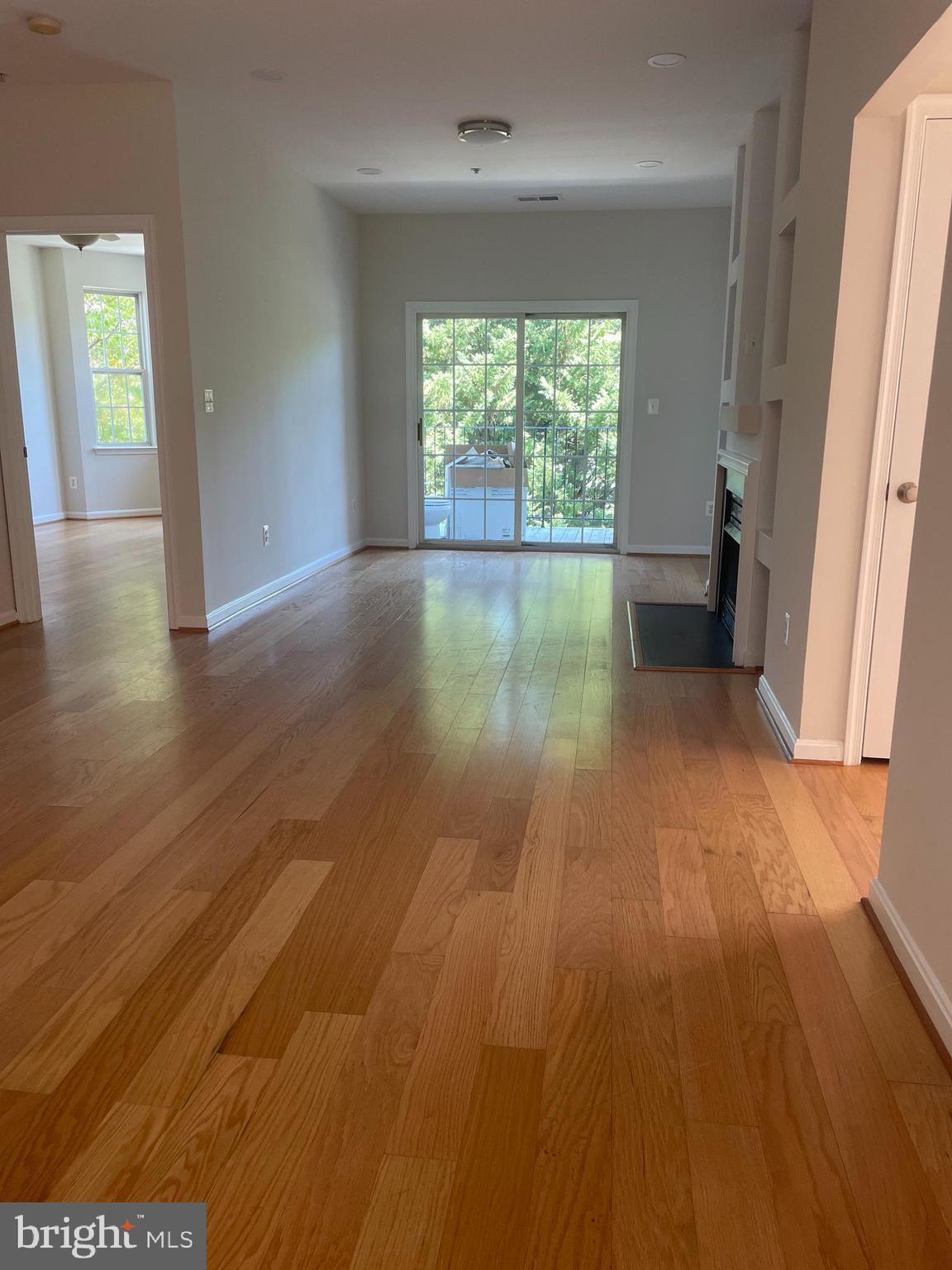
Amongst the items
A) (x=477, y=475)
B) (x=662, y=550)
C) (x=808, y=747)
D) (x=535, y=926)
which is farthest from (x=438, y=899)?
(x=477, y=475)

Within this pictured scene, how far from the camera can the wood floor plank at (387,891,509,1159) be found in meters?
1.50

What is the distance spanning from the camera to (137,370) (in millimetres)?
10133

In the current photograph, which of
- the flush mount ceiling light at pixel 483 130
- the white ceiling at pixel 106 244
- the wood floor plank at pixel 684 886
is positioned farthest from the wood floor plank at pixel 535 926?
the white ceiling at pixel 106 244

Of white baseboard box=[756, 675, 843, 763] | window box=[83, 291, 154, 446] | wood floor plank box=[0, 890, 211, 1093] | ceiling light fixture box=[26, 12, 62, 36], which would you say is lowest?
wood floor plank box=[0, 890, 211, 1093]

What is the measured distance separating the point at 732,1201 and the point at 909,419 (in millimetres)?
2309

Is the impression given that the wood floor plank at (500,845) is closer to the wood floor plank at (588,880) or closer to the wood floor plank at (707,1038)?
the wood floor plank at (588,880)

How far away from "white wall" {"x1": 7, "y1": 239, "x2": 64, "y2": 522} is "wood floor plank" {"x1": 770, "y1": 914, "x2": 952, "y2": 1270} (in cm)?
909

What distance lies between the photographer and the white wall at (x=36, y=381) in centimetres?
908

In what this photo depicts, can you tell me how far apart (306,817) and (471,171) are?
5.04 m

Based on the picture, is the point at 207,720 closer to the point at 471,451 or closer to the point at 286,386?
the point at 286,386

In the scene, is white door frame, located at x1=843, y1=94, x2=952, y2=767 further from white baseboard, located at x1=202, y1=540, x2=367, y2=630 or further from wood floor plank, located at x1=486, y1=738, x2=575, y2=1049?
white baseboard, located at x1=202, y1=540, x2=367, y2=630

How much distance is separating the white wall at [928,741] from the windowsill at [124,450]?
29.8ft

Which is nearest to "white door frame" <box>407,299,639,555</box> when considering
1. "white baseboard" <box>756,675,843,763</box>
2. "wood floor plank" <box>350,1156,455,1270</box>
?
"white baseboard" <box>756,675,843,763</box>

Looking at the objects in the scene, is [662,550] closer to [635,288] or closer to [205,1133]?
[635,288]
